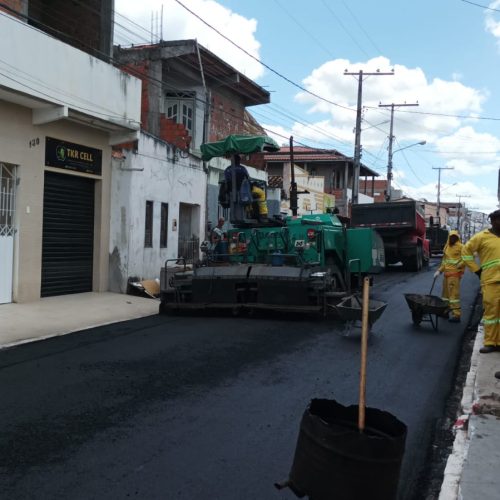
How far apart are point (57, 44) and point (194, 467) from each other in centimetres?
1028

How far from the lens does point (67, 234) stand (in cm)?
1343

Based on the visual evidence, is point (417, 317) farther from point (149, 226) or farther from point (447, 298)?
point (149, 226)

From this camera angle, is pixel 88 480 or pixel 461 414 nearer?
pixel 88 480

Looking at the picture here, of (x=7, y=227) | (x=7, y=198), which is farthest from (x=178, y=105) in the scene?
(x=7, y=227)

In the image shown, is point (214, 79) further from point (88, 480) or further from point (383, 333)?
point (88, 480)

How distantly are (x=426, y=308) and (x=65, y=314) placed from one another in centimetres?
666

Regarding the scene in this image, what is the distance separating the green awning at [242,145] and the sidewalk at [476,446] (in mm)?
5983

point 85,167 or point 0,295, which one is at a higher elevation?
point 85,167

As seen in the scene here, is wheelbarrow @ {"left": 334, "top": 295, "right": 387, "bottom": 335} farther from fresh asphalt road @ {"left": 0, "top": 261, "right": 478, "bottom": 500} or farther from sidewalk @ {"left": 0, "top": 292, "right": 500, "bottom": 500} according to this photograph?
sidewalk @ {"left": 0, "top": 292, "right": 500, "bottom": 500}

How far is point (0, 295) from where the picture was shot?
11312 mm

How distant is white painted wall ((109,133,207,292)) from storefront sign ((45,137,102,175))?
0.66m

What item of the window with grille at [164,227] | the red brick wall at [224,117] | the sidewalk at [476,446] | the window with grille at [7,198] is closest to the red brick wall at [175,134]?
the red brick wall at [224,117]

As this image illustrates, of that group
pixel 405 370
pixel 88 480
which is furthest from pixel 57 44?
pixel 88 480

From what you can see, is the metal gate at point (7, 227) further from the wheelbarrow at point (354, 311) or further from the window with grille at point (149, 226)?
the wheelbarrow at point (354, 311)
